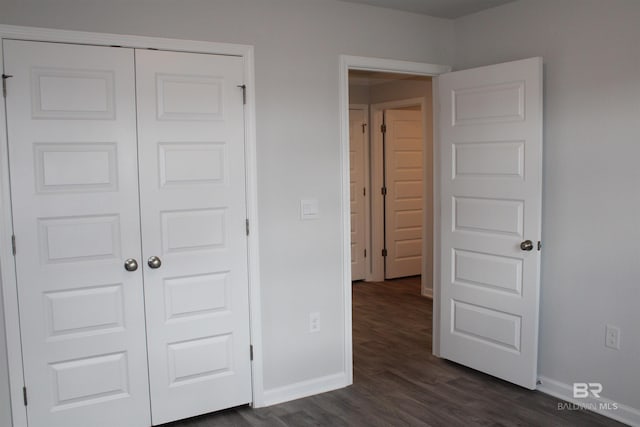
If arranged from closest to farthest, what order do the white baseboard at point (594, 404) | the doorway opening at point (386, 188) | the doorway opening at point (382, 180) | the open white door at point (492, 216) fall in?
the white baseboard at point (594, 404) < the open white door at point (492, 216) < the doorway opening at point (386, 188) < the doorway opening at point (382, 180)

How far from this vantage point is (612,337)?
3.22 m

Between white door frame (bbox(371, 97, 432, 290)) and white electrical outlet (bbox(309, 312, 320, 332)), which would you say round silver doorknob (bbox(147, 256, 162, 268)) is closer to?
white electrical outlet (bbox(309, 312, 320, 332))

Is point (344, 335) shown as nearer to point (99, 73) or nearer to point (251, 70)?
point (251, 70)

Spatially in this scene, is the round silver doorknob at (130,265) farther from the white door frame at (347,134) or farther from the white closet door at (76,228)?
the white door frame at (347,134)

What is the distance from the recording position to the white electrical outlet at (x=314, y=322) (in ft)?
11.9

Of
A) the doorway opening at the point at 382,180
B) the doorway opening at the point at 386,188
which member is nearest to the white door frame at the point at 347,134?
the doorway opening at the point at 386,188

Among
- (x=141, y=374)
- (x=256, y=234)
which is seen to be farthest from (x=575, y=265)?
(x=141, y=374)

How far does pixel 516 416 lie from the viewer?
10.6 feet

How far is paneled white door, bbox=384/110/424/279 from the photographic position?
6820mm

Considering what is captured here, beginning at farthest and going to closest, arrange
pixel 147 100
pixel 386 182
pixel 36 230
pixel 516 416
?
1. pixel 386 182
2. pixel 516 416
3. pixel 147 100
4. pixel 36 230

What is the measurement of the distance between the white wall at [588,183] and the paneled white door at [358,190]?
123 inches

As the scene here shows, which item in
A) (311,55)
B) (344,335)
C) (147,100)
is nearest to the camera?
(147,100)

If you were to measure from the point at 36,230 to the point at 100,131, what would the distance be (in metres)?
0.58

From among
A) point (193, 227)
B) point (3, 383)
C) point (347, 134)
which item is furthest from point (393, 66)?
point (3, 383)
